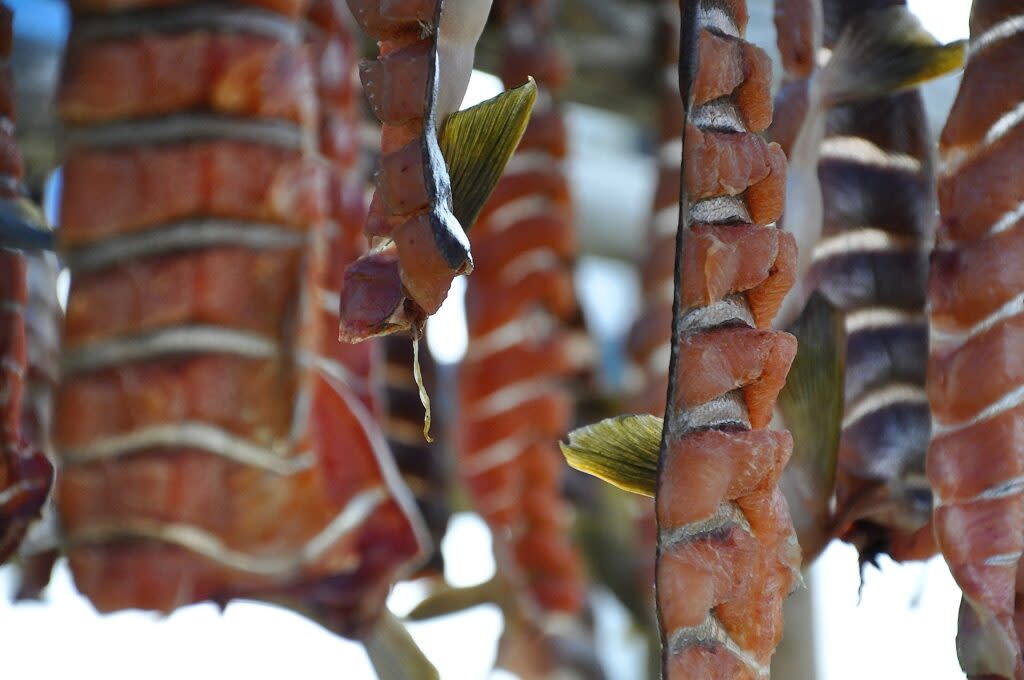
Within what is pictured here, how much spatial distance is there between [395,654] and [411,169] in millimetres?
450

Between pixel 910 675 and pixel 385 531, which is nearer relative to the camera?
pixel 385 531

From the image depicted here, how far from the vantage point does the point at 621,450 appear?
56cm

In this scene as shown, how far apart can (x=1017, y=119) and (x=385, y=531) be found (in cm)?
53

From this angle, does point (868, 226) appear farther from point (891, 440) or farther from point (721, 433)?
point (721, 433)

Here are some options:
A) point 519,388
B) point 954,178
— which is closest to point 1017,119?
point 954,178

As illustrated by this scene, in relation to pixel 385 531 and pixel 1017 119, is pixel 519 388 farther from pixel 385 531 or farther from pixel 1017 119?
pixel 1017 119

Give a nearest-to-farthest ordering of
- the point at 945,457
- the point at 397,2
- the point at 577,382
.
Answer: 1. the point at 397,2
2. the point at 945,457
3. the point at 577,382

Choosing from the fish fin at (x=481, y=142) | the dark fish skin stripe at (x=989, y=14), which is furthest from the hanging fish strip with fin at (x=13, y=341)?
the dark fish skin stripe at (x=989, y=14)

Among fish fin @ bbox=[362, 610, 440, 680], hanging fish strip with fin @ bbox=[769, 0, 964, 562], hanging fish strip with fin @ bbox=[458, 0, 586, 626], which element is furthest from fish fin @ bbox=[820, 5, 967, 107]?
hanging fish strip with fin @ bbox=[458, 0, 586, 626]

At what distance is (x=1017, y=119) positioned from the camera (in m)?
0.69

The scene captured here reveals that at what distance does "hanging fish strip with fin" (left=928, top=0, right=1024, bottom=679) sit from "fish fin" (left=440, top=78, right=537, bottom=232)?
Answer: 11.8 inches

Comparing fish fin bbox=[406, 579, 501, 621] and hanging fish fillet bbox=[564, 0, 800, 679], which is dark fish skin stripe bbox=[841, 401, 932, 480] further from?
fish fin bbox=[406, 579, 501, 621]

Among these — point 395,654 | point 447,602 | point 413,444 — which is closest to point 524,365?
point 413,444

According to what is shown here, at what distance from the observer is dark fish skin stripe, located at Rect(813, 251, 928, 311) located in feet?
2.61
